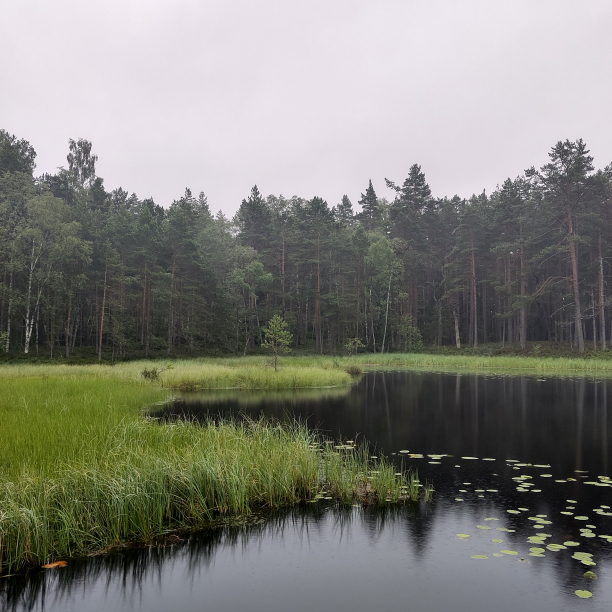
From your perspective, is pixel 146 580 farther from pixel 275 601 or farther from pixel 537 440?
pixel 537 440

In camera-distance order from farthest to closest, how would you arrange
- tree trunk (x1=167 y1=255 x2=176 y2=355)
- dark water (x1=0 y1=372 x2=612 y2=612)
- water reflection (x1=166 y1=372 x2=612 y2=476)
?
1. tree trunk (x1=167 y1=255 x2=176 y2=355)
2. water reflection (x1=166 y1=372 x2=612 y2=476)
3. dark water (x1=0 y1=372 x2=612 y2=612)

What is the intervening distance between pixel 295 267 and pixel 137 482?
52945mm

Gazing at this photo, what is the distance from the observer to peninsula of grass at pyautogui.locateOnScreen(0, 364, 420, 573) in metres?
5.12

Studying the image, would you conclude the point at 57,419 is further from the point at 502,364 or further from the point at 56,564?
the point at 502,364

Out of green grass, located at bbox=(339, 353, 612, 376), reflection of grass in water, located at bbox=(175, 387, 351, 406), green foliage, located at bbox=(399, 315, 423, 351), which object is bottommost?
reflection of grass in water, located at bbox=(175, 387, 351, 406)

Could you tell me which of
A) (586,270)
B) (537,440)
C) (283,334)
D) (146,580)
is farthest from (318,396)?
(586,270)

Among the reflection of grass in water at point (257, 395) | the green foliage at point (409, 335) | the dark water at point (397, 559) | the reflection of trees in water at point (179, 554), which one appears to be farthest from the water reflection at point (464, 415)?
the green foliage at point (409, 335)

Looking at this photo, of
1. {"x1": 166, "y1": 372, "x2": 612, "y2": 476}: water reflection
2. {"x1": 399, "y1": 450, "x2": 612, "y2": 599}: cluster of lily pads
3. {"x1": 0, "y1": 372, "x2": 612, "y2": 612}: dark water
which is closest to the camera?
{"x1": 0, "y1": 372, "x2": 612, "y2": 612}: dark water

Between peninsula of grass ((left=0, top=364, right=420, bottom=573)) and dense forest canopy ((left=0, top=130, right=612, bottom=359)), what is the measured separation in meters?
29.6

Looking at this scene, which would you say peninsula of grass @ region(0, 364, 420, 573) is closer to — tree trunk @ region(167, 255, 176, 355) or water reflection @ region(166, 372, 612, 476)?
water reflection @ region(166, 372, 612, 476)

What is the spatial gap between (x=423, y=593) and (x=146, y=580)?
2.77 metres

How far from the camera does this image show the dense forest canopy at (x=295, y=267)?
3916 centimetres

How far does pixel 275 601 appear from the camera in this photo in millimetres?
4414

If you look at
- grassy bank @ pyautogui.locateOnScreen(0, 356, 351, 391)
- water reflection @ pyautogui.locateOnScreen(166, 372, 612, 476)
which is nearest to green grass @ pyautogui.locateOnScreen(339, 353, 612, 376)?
water reflection @ pyautogui.locateOnScreen(166, 372, 612, 476)
